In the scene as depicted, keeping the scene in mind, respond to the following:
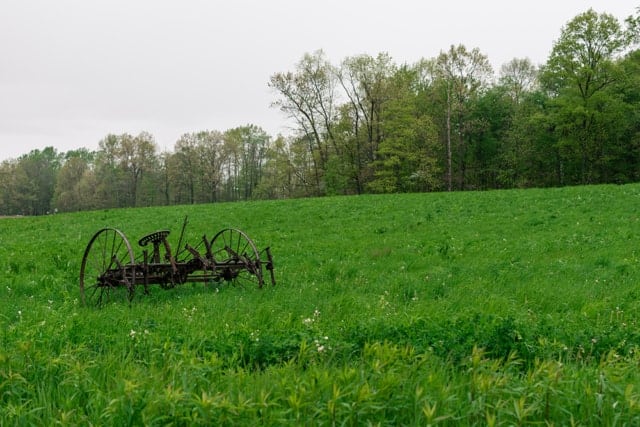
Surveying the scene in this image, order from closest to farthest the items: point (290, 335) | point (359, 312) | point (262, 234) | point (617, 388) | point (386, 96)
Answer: point (617, 388)
point (290, 335)
point (359, 312)
point (262, 234)
point (386, 96)

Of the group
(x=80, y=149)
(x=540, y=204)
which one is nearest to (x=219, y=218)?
(x=540, y=204)

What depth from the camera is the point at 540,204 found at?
2006cm

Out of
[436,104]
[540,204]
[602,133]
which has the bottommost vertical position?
[540,204]

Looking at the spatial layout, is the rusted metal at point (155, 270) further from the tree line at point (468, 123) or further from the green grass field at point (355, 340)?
the tree line at point (468, 123)

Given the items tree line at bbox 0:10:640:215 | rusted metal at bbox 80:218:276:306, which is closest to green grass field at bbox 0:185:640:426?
rusted metal at bbox 80:218:276:306

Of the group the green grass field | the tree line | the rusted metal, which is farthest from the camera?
the tree line

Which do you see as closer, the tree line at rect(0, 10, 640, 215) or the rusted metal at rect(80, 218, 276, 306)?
the rusted metal at rect(80, 218, 276, 306)

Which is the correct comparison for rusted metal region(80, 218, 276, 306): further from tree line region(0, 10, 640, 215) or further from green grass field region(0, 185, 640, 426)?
tree line region(0, 10, 640, 215)

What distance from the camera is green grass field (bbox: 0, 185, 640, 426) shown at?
3.46m

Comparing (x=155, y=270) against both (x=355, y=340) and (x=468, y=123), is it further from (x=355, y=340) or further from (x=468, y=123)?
(x=468, y=123)

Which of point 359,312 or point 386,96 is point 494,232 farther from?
point 386,96

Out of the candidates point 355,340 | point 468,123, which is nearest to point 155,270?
point 355,340

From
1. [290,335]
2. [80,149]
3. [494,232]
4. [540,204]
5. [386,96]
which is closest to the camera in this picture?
[290,335]

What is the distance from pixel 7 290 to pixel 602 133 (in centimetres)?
4716
